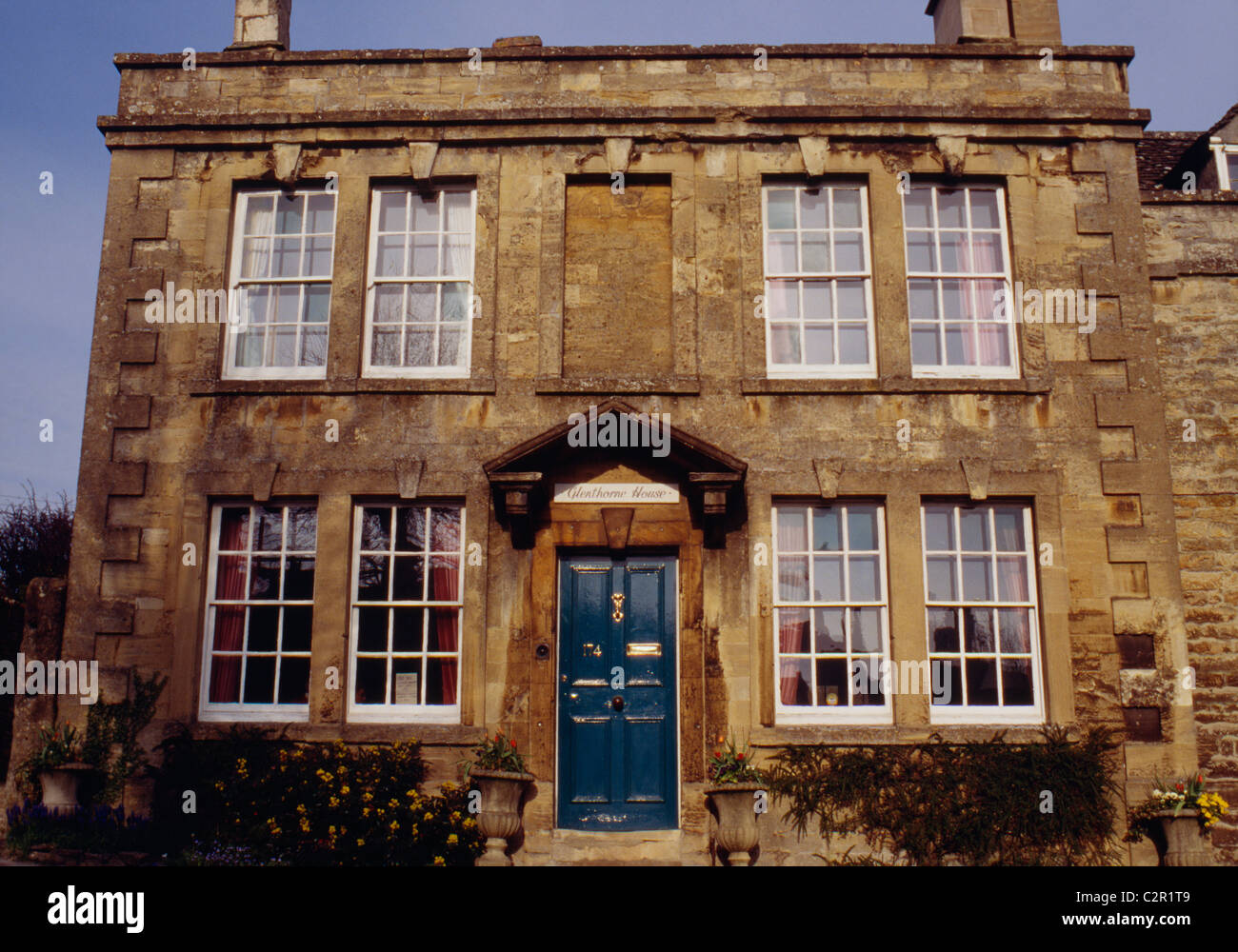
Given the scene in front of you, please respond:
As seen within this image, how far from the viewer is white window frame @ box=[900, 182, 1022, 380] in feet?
33.0

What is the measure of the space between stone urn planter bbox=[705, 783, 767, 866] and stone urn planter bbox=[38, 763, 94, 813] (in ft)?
18.3

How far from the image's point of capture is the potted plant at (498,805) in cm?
876

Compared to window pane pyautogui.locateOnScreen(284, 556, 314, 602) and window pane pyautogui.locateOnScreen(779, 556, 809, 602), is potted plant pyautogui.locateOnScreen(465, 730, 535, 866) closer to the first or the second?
window pane pyautogui.locateOnScreen(284, 556, 314, 602)

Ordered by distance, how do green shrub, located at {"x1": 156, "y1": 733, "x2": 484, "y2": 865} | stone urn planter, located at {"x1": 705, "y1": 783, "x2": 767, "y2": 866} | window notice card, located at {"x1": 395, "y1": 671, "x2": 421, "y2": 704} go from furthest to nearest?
1. window notice card, located at {"x1": 395, "y1": 671, "x2": 421, "y2": 704}
2. stone urn planter, located at {"x1": 705, "y1": 783, "x2": 767, "y2": 866}
3. green shrub, located at {"x1": 156, "y1": 733, "x2": 484, "y2": 865}

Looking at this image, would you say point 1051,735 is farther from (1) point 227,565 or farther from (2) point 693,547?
(1) point 227,565

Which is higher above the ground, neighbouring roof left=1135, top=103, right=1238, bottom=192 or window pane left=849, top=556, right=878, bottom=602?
neighbouring roof left=1135, top=103, right=1238, bottom=192

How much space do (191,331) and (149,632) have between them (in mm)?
2957

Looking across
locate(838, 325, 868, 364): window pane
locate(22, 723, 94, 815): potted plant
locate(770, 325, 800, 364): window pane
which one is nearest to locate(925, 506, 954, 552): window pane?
locate(838, 325, 868, 364): window pane

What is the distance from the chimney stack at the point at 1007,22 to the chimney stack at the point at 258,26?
23.9ft

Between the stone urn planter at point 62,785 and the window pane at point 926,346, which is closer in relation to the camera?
the stone urn planter at point 62,785

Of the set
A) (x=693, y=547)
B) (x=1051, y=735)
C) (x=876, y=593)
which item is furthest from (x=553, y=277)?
(x=1051, y=735)

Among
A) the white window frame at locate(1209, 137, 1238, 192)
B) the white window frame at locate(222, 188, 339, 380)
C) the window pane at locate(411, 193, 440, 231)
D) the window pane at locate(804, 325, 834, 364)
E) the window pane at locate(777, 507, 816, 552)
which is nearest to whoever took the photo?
the window pane at locate(777, 507, 816, 552)

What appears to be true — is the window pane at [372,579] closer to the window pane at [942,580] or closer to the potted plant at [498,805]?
the potted plant at [498,805]

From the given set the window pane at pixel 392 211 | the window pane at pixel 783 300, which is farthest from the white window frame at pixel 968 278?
the window pane at pixel 392 211
